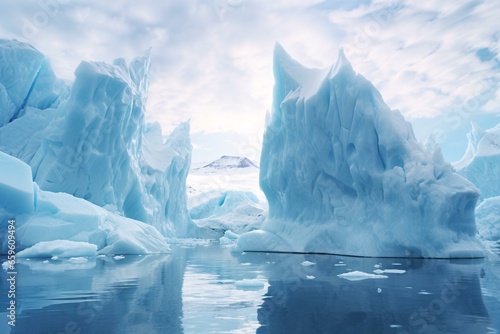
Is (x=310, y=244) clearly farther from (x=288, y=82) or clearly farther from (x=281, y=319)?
(x=281, y=319)

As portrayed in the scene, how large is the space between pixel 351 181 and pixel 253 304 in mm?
12380

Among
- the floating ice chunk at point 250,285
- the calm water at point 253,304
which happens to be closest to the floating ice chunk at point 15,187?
the calm water at point 253,304

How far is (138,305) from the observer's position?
5.26 metres

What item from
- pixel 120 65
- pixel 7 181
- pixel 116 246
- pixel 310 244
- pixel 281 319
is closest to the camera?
pixel 281 319

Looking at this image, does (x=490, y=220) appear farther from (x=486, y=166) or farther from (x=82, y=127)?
(x=82, y=127)

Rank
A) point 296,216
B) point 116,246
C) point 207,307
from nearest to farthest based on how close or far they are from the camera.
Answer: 1. point 207,307
2. point 116,246
3. point 296,216

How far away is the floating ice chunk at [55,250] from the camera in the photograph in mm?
13219

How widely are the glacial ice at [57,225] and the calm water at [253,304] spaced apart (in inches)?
210

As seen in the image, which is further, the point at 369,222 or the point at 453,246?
the point at 369,222

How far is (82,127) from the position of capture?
21125mm

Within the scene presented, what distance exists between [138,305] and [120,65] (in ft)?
70.1

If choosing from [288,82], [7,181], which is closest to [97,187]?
[7,181]

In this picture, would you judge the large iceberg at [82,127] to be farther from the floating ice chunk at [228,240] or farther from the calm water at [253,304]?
the calm water at [253,304]

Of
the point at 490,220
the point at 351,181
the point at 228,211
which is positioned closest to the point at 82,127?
the point at 351,181
